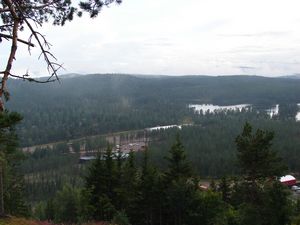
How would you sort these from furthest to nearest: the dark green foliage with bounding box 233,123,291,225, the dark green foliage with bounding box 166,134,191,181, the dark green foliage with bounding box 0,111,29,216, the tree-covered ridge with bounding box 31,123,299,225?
1. the dark green foliage with bounding box 166,134,191,181
2. the dark green foliage with bounding box 0,111,29,216
3. the tree-covered ridge with bounding box 31,123,299,225
4. the dark green foliage with bounding box 233,123,291,225

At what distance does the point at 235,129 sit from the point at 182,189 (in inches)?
5473

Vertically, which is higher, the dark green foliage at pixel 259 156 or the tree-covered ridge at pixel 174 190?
the dark green foliage at pixel 259 156

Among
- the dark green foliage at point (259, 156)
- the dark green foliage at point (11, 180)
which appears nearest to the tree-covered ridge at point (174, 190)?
the dark green foliage at point (259, 156)

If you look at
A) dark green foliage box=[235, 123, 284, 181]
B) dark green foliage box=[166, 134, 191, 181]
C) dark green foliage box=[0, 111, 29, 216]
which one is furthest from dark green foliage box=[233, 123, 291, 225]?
dark green foliage box=[0, 111, 29, 216]

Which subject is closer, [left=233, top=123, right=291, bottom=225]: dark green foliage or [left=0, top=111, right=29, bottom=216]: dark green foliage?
[left=233, top=123, right=291, bottom=225]: dark green foliage

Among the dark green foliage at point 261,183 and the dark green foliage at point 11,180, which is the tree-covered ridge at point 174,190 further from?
the dark green foliage at point 11,180

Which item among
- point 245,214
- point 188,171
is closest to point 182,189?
point 188,171

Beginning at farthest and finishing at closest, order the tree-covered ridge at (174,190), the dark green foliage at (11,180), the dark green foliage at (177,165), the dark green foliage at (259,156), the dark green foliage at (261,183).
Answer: the dark green foliage at (177,165) → the dark green foliage at (11,180) → the tree-covered ridge at (174,190) → the dark green foliage at (259,156) → the dark green foliage at (261,183)

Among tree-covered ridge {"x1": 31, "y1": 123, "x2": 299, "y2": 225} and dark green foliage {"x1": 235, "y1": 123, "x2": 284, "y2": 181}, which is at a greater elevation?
dark green foliage {"x1": 235, "y1": 123, "x2": 284, "y2": 181}

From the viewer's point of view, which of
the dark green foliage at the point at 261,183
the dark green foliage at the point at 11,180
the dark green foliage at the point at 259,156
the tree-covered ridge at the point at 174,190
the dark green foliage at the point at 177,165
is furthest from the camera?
the dark green foliage at the point at 177,165

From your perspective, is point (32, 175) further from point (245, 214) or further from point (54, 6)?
point (54, 6)

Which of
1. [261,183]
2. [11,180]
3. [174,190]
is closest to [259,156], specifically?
[261,183]

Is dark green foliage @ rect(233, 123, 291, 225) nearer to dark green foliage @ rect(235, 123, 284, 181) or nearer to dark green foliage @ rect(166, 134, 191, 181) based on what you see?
dark green foliage @ rect(235, 123, 284, 181)

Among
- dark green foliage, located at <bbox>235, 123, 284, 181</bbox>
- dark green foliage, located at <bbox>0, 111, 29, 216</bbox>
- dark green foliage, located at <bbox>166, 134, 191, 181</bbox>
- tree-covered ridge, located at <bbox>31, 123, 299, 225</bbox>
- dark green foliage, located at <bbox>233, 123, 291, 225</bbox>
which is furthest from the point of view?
dark green foliage, located at <bbox>166, 134, 191, 181</bbox>
